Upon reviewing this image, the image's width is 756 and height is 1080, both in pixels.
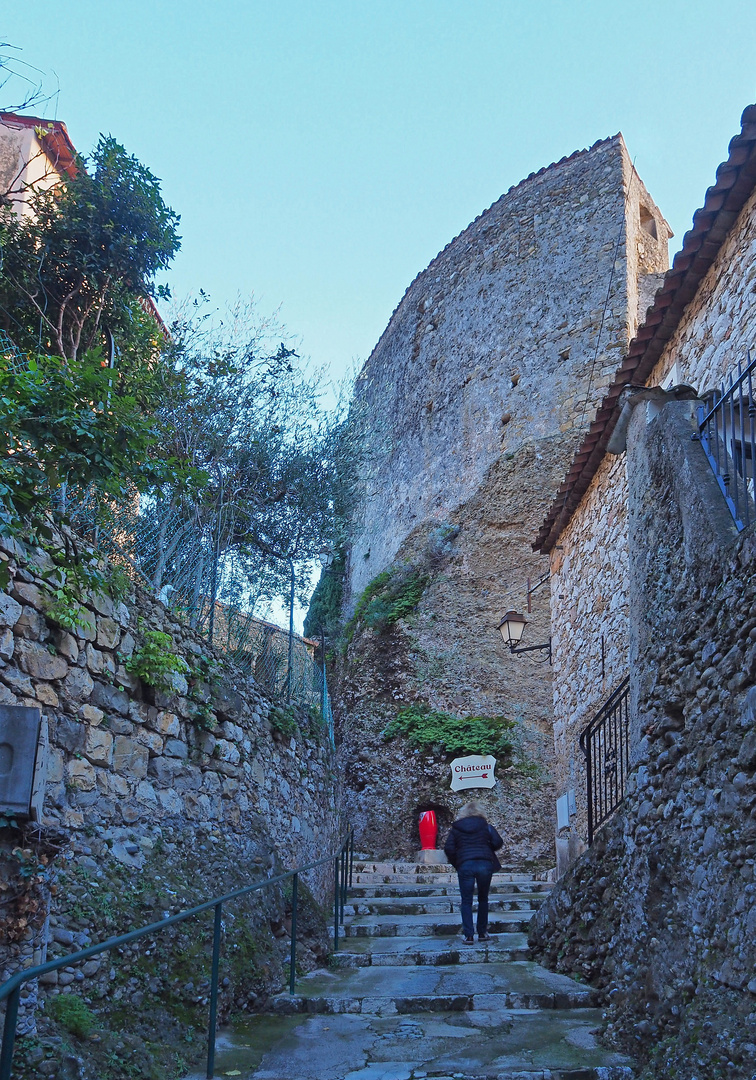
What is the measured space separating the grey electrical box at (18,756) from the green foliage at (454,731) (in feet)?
38.1

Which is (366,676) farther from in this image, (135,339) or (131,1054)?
(131,1054)

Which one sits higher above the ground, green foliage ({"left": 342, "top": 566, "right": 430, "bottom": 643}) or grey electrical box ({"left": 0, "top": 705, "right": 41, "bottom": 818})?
green foliage ({"left": 342, "top": 566, "right": 430, "bottom": 643})

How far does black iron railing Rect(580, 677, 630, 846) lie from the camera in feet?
20.0

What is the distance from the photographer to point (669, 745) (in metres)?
4.25

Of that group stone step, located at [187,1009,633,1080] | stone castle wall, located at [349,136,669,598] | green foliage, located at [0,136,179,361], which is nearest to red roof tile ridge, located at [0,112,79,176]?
green foliage, located at [0,136,179,361]

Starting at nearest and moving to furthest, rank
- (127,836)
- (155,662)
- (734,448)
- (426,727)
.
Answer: (734,448) < (127,836) < (155,662) < (426,727)

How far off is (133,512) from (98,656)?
2.82m

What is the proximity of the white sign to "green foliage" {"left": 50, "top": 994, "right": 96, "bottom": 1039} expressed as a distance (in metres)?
11.1

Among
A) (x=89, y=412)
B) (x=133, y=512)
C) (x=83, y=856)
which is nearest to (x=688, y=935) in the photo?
(x=83, y=856)

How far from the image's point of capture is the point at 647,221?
1955 cm

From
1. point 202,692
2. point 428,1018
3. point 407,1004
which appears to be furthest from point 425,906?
point 202,692

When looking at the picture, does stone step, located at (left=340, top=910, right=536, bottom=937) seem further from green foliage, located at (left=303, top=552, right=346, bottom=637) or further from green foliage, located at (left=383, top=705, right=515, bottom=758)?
green foliage, located at (left=303, top=552, right=346, bottom=637)

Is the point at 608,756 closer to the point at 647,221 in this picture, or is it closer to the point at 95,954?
the point at 95,954

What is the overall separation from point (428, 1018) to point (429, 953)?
152 centimetres
